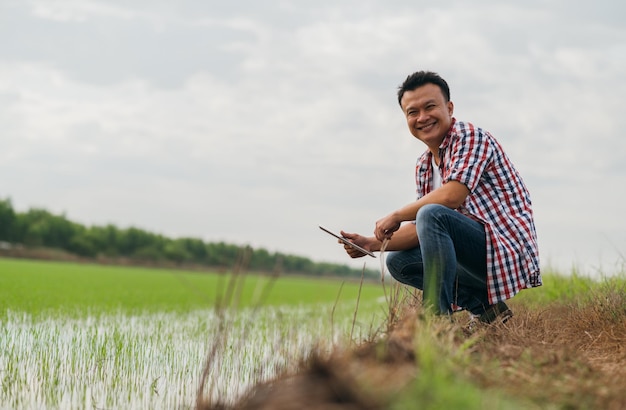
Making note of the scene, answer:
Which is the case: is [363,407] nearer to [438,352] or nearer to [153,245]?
[438,352]

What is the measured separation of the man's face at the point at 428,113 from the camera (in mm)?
3303

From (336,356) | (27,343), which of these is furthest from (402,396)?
(27,343)

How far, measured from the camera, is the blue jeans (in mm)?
2963

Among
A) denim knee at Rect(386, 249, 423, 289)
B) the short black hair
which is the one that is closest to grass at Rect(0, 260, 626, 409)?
denim knee at Rect(386, 249, 423, 289)

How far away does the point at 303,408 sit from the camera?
1567 mm

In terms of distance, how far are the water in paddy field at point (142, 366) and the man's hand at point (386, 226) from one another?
0.51 meters

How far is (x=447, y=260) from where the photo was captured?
117 inches

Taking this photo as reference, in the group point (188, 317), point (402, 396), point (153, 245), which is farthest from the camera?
point (153, 245)

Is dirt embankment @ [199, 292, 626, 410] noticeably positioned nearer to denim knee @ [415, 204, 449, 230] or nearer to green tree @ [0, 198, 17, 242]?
denim knee @ [415, 204, 449, 230]

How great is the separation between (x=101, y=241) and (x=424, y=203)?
193 feet

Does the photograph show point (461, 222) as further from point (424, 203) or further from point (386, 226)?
point (386, 226)

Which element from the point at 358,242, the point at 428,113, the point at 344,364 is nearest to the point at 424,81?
the point at 428,113

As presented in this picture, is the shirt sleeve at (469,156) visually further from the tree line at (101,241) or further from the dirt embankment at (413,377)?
the tree line at (101,241)

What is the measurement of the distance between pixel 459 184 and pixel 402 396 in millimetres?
1719
